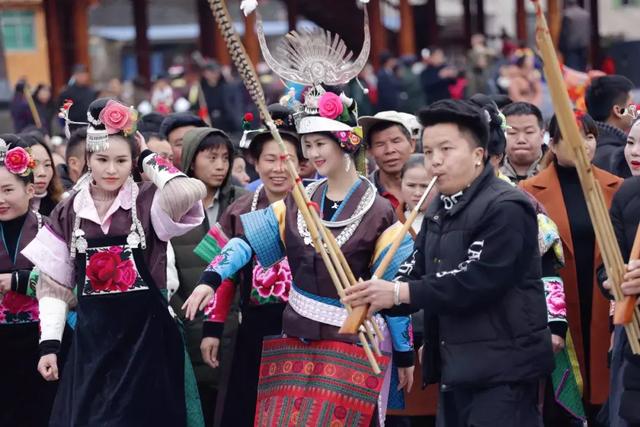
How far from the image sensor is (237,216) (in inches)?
245

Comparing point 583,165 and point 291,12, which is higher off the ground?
point 291,12

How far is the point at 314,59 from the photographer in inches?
223

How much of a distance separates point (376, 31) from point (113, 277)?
18.5m

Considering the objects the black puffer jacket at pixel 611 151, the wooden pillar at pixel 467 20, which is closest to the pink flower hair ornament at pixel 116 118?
the black puffer jacket at pixel 611 151

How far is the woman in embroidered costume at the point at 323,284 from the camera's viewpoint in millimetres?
5477

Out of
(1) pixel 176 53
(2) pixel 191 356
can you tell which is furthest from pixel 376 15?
(2) pixel 191 356

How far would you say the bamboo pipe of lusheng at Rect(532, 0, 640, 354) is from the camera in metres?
4.41

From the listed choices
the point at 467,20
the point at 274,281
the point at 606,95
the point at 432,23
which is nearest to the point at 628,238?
the point at 274,281

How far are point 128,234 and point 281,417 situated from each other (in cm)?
104

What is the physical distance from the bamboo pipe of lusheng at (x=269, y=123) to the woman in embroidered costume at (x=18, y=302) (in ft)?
5.54

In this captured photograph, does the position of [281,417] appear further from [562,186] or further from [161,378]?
[562,186]

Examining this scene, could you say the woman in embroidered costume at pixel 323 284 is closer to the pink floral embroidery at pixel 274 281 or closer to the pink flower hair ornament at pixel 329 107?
the pink flower hair ornament at pixel 329 107

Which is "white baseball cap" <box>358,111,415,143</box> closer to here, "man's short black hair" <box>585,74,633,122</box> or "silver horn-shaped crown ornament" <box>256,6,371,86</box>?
"silver horn-shaped crown ornament" <box>256,6,371,86</box>

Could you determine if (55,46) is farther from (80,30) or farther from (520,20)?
(520,20)
